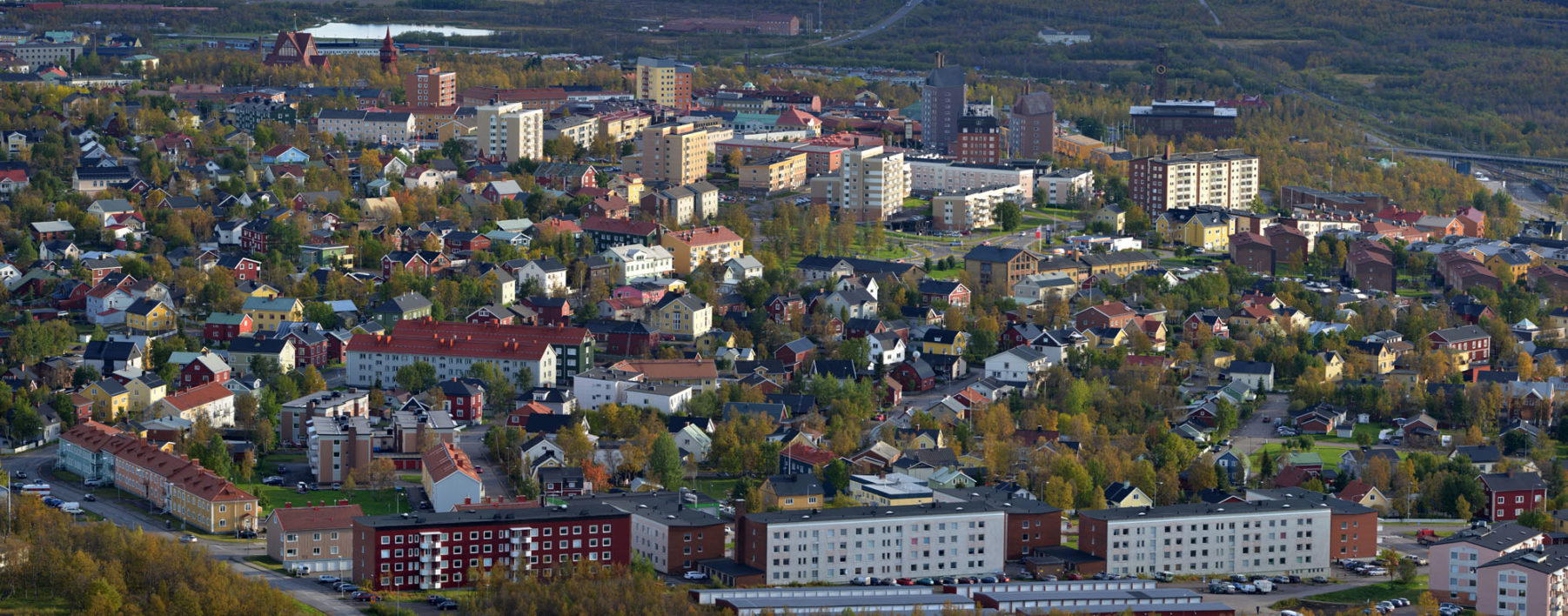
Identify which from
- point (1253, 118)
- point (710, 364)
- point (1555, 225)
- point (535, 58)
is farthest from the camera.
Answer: point (535, 58)

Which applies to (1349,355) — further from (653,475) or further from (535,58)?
(535,58)

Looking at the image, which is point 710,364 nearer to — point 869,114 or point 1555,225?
point 1555,225

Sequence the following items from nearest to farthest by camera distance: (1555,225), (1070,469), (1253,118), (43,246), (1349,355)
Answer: (1070,469)
(1349,355)
(43,246)
(1555,225)
(1253,118)

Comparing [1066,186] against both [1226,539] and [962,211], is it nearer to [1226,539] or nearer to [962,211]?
[962,211]

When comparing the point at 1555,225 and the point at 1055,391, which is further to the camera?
the point at 1555,225

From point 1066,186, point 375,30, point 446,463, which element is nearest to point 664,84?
point 1066,186

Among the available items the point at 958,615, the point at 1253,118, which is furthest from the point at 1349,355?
the point at 1253,118
